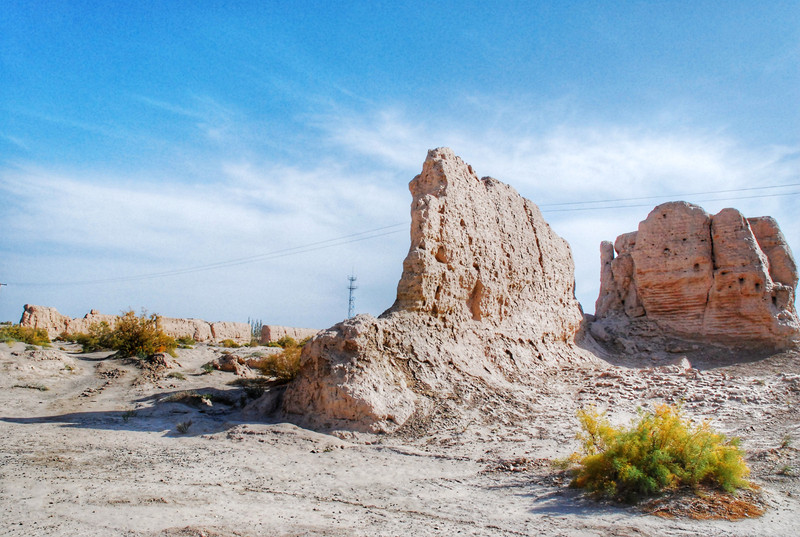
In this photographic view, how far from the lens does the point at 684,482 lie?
562 cm

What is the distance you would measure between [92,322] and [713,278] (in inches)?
934

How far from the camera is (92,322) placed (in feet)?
81.0

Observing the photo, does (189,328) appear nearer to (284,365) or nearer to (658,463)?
(284,365)

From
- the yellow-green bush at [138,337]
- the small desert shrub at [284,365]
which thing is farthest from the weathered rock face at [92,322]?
the small desert shrub at [284,365]

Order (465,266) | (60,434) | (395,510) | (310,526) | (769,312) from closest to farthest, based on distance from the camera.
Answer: (310,526), (395,510), (60,434), (465,266), (769,312)

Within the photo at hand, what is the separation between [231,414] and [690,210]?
12968 millimetres

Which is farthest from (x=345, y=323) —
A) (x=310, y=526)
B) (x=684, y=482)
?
(x=684, y=482)

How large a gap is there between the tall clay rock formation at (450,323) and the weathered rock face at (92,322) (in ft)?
52.7

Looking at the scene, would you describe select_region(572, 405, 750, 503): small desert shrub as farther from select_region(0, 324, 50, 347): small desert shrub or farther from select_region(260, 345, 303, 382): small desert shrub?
select_region(0, 324, 50, 347): small desert shrub

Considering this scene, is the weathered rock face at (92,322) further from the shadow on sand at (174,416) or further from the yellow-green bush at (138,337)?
the shadow on sand at (174,416)

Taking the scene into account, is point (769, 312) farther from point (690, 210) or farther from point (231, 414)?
point (231, 414)

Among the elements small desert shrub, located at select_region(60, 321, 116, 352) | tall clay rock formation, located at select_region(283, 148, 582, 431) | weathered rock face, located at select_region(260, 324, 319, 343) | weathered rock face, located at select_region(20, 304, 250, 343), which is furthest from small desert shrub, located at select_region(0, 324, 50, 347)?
tall clay rock formation, located at select_region(283, 148, 582, 431)

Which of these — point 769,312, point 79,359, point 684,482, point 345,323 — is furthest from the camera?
point 79,359

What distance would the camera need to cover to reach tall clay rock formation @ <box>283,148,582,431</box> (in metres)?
8.65
